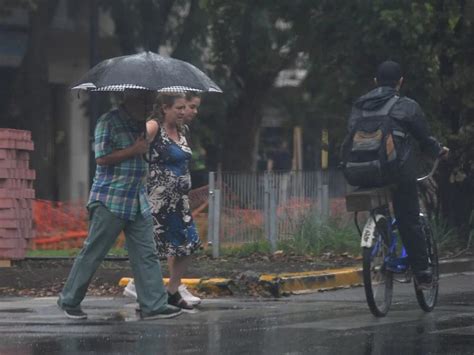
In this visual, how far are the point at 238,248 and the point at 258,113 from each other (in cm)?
1357

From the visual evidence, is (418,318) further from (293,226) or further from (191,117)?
(293,226)

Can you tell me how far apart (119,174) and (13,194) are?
4.68m

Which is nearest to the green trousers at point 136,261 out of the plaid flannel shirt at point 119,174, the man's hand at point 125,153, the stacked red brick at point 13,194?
the plaid flannel shirt at point 119,174

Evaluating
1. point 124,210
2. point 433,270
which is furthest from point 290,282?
point 124,210

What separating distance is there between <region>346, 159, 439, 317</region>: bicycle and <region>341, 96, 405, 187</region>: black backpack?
130mm

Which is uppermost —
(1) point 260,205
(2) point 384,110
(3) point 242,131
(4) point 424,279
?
(3) point 242,131

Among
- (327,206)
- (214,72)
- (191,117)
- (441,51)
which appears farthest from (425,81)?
(214,72)

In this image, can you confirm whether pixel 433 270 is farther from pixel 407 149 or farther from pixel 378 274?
pixel 407 149

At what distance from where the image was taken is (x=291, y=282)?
37.0 ft

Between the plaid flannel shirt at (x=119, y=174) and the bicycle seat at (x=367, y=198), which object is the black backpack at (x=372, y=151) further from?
the plaid flannel shirt at (x=119, y=174)

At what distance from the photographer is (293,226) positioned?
550 inches

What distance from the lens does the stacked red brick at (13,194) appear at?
44.0 ft

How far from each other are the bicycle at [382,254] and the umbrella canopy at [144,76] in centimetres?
143

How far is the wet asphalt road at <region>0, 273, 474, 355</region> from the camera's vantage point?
7641 mm
